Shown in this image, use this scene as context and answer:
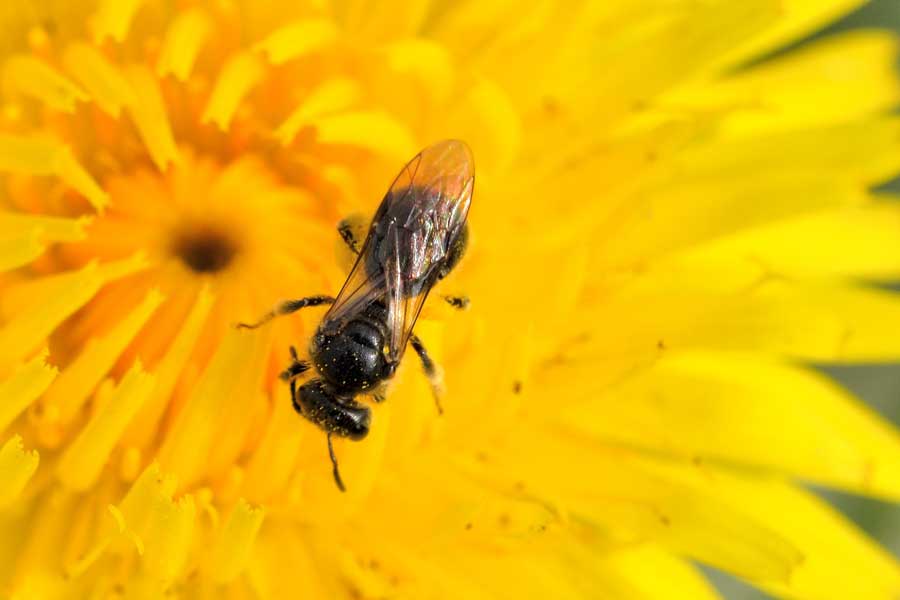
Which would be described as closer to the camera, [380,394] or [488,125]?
[380,394]

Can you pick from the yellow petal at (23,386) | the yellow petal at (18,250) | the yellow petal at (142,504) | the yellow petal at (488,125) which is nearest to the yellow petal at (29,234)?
the yellow petal at (18,250)

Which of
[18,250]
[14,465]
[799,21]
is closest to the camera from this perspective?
[14,465]

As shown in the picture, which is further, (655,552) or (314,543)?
(655,552)

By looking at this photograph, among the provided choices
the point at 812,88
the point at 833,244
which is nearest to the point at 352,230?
the point at 833,244

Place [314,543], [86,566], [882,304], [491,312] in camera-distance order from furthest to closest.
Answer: [882,304], [491,312], [314,543], [86,566]

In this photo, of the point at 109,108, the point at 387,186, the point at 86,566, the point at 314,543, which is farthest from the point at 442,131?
the point at 86,566

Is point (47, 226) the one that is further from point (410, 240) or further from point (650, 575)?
point (650, 575)

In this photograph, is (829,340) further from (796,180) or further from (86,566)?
(86,566)
